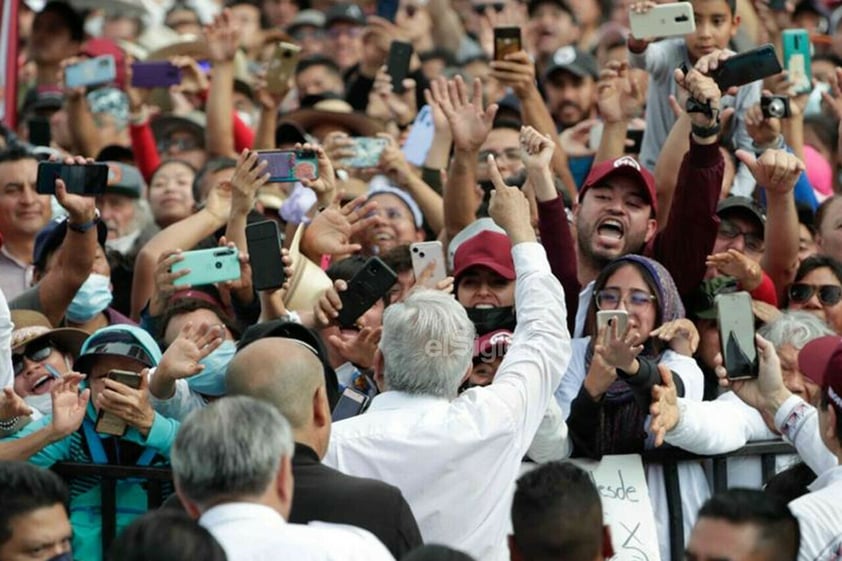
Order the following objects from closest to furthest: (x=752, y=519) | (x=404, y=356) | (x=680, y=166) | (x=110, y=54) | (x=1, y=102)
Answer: (x=752, y=519), (x=404, y=356), (x=680, y=166), (x=110, y=54), (x=1, y=102)

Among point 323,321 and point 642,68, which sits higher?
point 642,68

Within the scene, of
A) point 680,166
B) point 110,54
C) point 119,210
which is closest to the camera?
point 680,166

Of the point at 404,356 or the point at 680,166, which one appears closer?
the point at 404,356

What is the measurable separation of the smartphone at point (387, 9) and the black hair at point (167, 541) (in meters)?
10.2

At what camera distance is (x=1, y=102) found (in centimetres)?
1280

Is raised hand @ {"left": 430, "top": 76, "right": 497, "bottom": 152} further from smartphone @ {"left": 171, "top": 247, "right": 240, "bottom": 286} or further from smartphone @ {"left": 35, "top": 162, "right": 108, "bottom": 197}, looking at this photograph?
smartphone @ {"left": 35, "top": 162, "right": 108, "bottom": 197}

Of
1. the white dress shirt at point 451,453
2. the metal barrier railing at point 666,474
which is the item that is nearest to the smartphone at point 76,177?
the metal barrier railing at point 666,474

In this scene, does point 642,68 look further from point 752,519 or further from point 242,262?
point 752,519

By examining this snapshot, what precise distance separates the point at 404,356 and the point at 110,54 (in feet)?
19.9

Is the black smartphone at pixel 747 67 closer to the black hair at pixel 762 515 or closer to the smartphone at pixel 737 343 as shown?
the smartphone at pixel 737 343

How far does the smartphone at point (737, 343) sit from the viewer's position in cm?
655

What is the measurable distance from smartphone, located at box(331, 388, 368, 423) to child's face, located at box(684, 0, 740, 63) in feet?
10.7

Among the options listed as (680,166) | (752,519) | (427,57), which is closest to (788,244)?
(680,166)

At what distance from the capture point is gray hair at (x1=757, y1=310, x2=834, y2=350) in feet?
24.4
